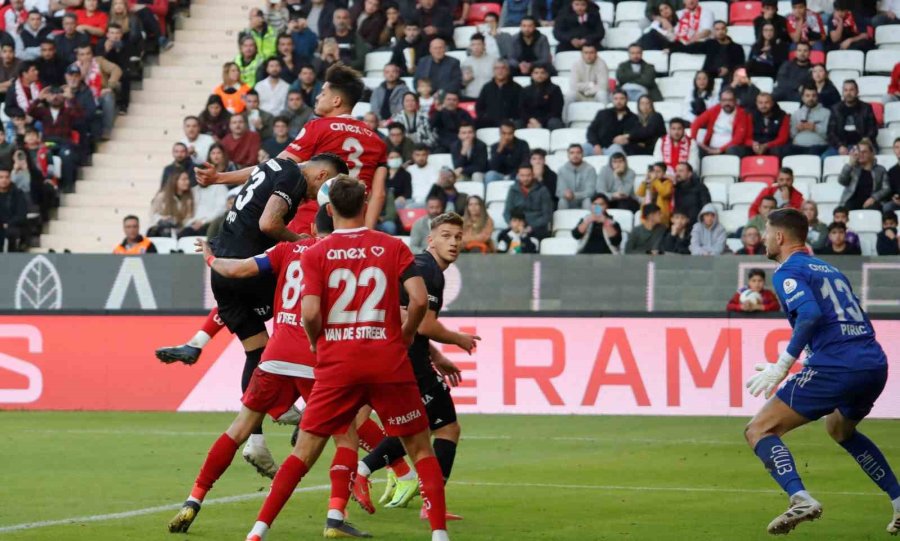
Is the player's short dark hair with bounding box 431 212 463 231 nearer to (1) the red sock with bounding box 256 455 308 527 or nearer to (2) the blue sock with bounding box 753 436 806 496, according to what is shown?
(1) the red sock with bounding box 256 455 308 527

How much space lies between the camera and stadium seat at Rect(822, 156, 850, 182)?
20.2 metres

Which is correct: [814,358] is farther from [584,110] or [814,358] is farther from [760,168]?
[584,110]

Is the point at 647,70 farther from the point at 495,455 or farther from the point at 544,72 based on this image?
the point at 495,455

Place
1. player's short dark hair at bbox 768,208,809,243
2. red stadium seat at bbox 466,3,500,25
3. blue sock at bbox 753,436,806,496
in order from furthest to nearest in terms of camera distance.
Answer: red stadium seat at bbox 466,3,500,25 < player's short dark hair at bbox 768,208,809,243 < blue sock at bbox 753,436,806,496

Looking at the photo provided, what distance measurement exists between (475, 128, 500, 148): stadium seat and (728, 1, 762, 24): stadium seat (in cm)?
451

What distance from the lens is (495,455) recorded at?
13.2 metres

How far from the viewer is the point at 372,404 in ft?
24.9

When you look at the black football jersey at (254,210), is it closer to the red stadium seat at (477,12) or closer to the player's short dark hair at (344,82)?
the player's short dark hair at (344,82)

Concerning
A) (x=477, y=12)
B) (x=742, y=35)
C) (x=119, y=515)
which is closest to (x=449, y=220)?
(x=119, y=515)

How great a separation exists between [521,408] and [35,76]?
1120 centimetres

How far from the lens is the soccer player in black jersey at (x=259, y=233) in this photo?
901cm

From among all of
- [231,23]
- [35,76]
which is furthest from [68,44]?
[231,23]

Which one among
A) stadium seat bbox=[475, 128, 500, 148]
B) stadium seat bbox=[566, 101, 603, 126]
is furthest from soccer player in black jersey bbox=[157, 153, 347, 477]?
stadium seat bbox=[566, 101, 603, 126]

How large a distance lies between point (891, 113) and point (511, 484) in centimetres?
1214
